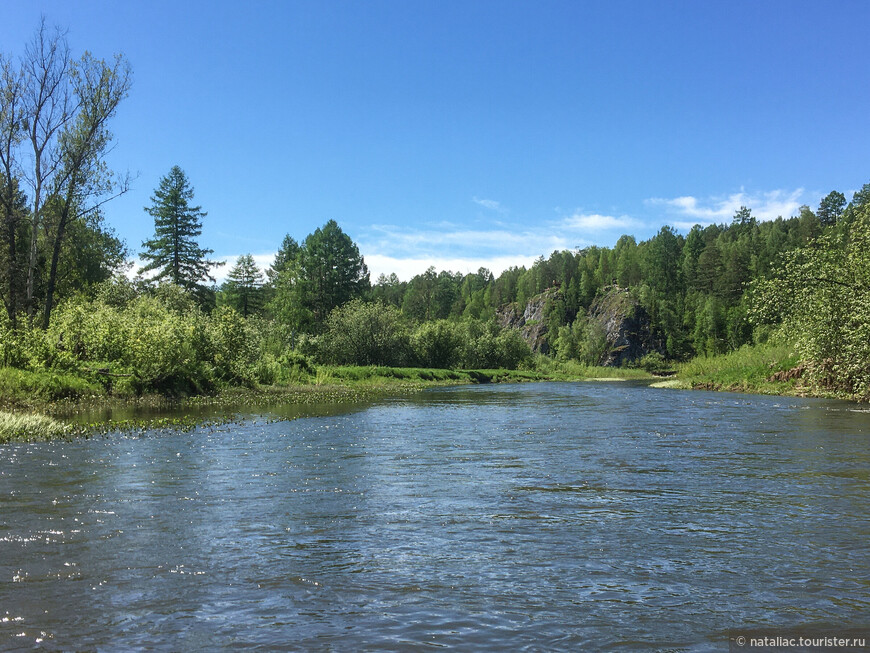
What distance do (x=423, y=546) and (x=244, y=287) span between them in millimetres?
96209

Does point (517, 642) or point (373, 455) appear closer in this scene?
point (517, 642)

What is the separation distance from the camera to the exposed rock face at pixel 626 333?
17275cm

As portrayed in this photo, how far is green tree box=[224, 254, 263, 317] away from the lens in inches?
3907

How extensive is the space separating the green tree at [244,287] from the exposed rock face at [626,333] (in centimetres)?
9974

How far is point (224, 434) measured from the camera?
22.1 m

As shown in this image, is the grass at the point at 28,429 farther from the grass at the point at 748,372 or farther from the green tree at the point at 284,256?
the green tree at the point at 284,256

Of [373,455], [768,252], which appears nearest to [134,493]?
[373,455]

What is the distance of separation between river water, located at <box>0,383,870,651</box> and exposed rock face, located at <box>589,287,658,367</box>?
15774cm

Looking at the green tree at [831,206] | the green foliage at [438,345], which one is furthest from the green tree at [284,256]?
the green tree at [831,206]

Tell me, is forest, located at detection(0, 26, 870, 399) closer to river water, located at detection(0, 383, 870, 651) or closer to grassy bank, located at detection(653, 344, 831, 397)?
grassy bank, located at detection(653, 344, 831, 397)

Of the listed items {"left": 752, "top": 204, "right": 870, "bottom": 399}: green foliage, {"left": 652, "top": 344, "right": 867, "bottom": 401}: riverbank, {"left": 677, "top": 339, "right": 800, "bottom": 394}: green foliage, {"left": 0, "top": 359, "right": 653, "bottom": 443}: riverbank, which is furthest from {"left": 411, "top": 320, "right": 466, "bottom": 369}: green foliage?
{"left": 752, "top": 204, "right": 870, "bottom": 399}: green foliage

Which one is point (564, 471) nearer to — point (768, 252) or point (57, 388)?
point (57, 388)

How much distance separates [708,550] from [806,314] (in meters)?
31.3

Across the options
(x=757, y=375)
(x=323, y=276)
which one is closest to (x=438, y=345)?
(x=323, y=276)
